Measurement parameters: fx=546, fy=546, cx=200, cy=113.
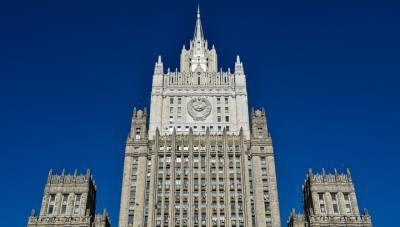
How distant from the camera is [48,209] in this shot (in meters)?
97.6

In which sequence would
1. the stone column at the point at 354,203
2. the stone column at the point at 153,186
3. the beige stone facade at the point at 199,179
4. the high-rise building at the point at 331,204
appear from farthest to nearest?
the beige stone facade at the point at 199,179, the stone column at the point at 153,186, the stone column at the point at 354,203, the high-rise building at the point at 331,204

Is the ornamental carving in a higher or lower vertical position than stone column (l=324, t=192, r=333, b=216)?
higher

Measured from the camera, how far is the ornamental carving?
118188mm

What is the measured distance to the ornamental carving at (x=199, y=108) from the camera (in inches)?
4653

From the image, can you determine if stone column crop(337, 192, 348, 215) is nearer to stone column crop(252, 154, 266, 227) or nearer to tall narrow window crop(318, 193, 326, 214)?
tall narrow window crop(318, 193, 326, 214)

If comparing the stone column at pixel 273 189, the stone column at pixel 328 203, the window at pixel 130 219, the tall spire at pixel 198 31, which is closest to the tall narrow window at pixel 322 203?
the stone column at pixel 328 203

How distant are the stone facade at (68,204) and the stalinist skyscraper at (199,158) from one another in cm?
634

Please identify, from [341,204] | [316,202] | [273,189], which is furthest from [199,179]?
[341,204]

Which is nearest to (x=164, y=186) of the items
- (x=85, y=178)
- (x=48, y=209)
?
(x=85, y=178)

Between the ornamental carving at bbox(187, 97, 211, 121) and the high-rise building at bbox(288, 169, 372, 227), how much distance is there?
89.7 ft

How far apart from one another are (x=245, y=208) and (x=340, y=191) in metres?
17.6

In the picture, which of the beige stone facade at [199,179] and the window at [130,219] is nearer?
the window at [130,219]

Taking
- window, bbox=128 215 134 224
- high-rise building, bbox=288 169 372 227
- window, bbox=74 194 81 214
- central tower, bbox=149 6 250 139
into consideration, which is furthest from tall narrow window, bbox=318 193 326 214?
window, bbox=74 194 81 214

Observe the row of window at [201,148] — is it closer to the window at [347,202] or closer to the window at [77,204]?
the window at [77,204]
